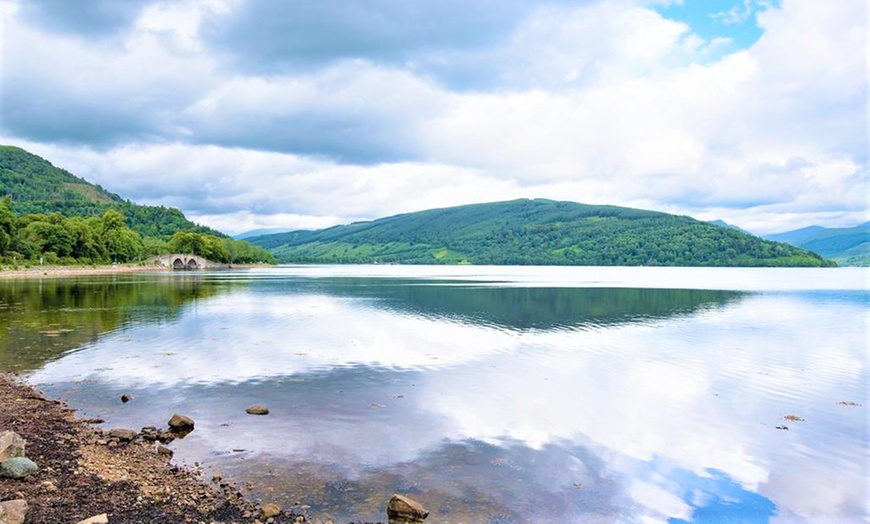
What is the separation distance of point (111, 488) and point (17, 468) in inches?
91.7

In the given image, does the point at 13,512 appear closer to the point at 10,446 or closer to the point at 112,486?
the point at 112,486

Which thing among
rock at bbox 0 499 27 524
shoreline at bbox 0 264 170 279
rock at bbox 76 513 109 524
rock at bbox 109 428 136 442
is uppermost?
shoreline at bbox 0 264 170 279

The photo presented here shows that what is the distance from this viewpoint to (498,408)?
23.9 metres

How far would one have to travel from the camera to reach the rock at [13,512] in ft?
35.2

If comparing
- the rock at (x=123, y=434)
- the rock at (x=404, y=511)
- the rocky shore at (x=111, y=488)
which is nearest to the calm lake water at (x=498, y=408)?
the rock at (x=404, y=511)

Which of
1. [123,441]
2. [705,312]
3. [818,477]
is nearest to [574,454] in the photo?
[818,477]

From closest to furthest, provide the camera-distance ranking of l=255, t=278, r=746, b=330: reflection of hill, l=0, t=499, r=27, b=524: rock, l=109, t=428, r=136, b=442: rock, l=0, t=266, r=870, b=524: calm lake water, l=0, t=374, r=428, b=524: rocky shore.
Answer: l=0, t=499, r=27, b=524: rock → l=0, t=374, r=428, b=524: rocky shore → l=0, t=266, r=870, b=524: calm lake water → l=109, t=428, r=136, b=442: rock → l=255, t=278, r=746, b=330: reflection of hill

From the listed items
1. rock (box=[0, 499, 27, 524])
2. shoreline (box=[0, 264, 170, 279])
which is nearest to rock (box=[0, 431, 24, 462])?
rock (box=[0, 499, 27, 524])

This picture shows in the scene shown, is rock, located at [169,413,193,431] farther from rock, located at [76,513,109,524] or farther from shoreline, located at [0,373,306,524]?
rock, located at [76,513,109,524]

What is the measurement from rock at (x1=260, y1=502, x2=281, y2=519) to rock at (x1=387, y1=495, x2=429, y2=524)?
8.58ft

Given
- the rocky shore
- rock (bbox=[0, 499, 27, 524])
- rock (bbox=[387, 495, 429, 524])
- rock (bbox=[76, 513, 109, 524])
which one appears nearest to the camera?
rock (bbox=[0, 499, 27, 524])

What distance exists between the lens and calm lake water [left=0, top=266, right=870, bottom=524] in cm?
1527

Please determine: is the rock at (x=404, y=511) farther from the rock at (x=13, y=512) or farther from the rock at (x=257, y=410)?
the rock at (x=257, y=410)

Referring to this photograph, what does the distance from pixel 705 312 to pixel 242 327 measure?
51785 mm
